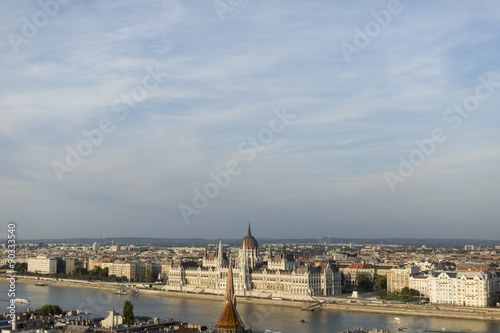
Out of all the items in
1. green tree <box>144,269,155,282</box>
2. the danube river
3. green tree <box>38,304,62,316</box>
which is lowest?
the danube river

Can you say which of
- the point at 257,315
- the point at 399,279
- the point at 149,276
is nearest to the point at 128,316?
the point at 257,315

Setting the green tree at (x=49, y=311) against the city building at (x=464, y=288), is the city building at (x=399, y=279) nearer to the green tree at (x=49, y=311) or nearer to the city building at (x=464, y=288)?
the city building at (x=464, y=288)

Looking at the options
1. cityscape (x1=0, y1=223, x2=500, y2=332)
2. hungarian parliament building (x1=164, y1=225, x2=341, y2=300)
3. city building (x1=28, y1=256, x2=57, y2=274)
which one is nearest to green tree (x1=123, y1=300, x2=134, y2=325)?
cityscape (x1=0, y1=223, x2=500, y2=332)

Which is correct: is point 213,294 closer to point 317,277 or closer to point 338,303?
point 317,277

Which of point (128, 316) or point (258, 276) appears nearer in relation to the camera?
point (128, 316)

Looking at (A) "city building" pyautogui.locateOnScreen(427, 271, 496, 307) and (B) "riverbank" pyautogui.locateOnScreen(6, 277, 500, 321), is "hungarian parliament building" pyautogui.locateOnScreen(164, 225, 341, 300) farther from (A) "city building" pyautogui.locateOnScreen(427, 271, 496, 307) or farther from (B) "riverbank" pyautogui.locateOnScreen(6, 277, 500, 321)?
(A) "city building" pyautogui.locateOnScreen(427, 271, 496, 307)

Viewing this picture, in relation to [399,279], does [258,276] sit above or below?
above

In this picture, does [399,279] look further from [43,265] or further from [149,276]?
[43,265]
